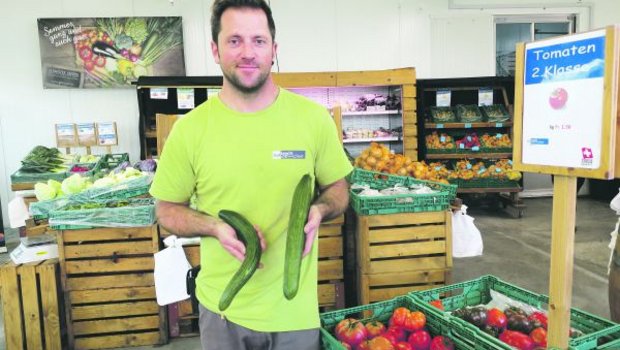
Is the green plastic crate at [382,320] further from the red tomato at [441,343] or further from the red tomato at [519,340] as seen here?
the red tomato at [519,340]

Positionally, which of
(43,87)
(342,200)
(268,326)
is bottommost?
(268,326)

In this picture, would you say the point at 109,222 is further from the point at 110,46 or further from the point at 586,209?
the point at 586,209

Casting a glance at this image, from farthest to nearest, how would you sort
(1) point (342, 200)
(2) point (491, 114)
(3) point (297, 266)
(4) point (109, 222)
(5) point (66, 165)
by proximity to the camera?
(2) point (491, 114)
(5) point (66, 165)
(4) point (109, 222)
(1) point (342, 200)
(3) point (297, 266)

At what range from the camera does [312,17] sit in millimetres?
7633

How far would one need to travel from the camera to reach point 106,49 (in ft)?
23.0

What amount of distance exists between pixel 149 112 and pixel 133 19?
1510 millimetres

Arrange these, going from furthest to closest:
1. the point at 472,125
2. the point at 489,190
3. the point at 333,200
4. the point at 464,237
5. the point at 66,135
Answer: the point at 472,125 < the point at 489,190 < the point at 66,135 < the point at 464,237 < the point at 333,200

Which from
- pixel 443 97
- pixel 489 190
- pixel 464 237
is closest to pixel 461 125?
pixel 443 97

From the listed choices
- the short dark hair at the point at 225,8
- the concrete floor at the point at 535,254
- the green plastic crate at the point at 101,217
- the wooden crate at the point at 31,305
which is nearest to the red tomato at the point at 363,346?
the short dark hair at the point at 225,8

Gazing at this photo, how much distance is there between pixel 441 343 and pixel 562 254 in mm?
706

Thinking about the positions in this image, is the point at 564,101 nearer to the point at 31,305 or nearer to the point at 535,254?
the point at 31,305

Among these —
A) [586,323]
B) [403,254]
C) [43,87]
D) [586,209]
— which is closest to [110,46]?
[43,87]

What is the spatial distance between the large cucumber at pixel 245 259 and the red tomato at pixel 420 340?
0.96 m

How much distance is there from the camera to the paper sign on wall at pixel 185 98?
261 inches
